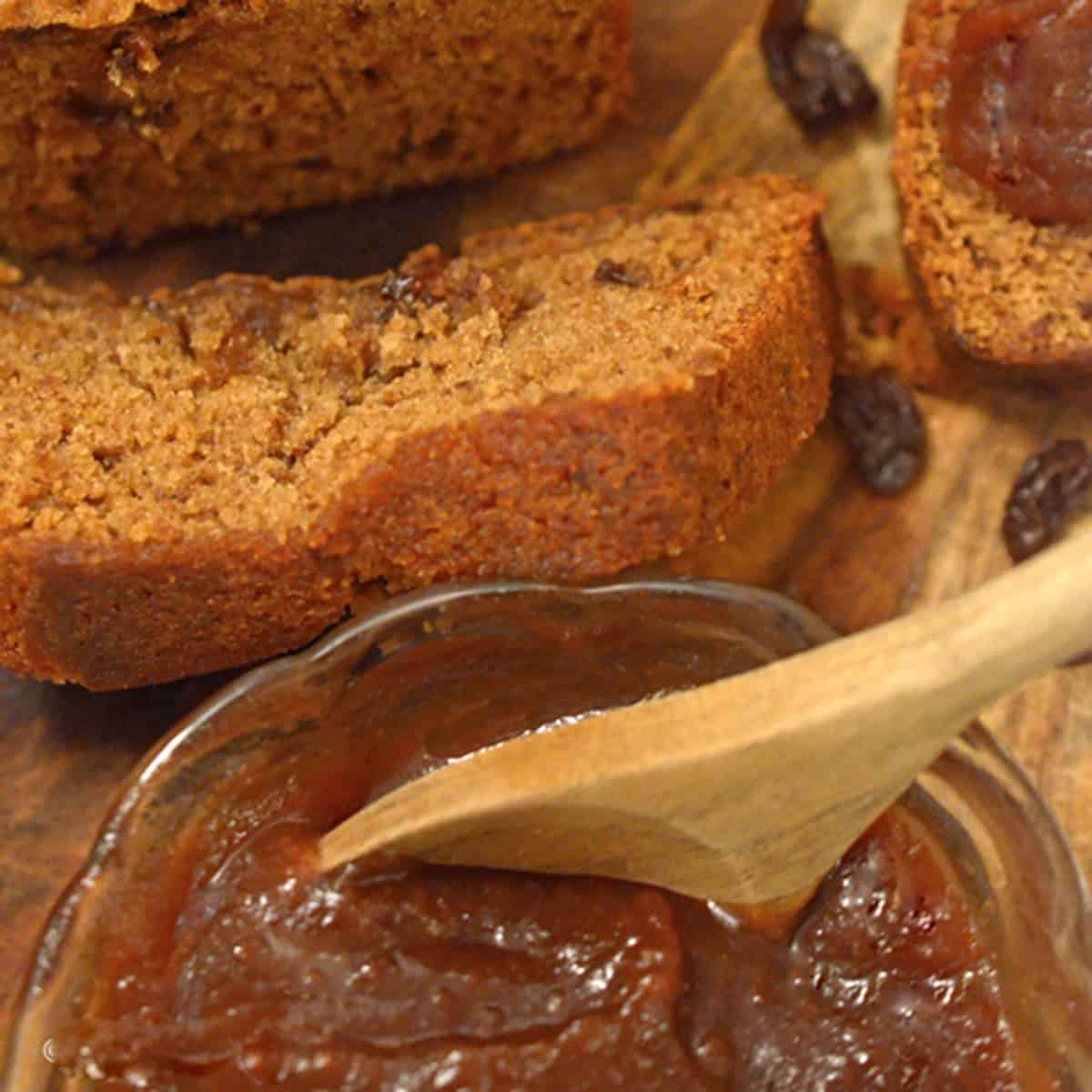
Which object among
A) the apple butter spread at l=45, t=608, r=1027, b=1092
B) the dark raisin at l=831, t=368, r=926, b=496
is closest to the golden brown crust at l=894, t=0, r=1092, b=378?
the dark raisin at l=831, t=368, r=926, b=496

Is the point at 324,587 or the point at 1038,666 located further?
the point at 324,587

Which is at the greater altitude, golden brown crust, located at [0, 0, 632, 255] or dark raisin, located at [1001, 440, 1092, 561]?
golden brown crust, located at [0, 0, 632, 255]

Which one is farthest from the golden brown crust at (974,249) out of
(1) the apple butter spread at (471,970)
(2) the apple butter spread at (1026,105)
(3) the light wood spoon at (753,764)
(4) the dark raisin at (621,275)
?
(1) the apple butter spread at (471,970)

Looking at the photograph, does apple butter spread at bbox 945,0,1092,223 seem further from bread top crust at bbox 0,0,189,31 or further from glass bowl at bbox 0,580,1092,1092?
bread top crust at bbox 0,0,189,31

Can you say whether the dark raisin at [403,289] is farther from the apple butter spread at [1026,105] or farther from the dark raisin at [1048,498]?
the dark raisin at [1048,498]

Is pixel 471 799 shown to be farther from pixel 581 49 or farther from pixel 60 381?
pixel 581 49

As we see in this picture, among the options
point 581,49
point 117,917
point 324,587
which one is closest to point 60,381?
point 324,587
